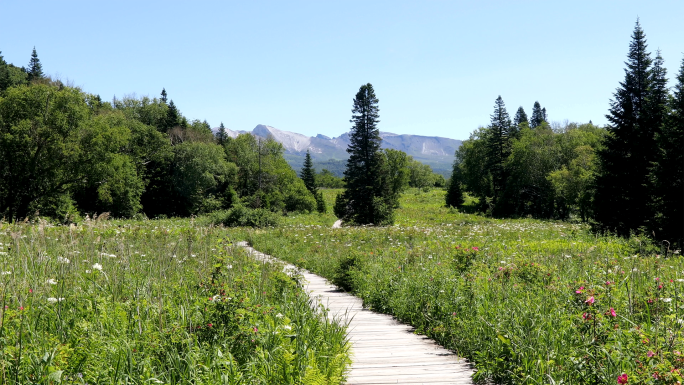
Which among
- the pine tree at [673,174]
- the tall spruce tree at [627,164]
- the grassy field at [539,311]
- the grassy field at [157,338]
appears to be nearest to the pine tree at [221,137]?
the tall spruce tree at [627,164]

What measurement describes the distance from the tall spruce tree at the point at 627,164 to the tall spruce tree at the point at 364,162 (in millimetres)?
18243

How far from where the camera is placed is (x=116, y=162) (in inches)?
1345

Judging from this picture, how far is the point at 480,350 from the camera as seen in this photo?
4.43m

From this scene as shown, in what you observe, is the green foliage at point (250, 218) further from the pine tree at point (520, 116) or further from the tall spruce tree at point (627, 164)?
the pine tree at point (520, 116)

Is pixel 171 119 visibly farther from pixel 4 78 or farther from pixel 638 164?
pixel 638 164

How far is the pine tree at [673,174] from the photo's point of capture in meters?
16.4

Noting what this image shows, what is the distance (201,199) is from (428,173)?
70.2 m

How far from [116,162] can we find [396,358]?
114ft

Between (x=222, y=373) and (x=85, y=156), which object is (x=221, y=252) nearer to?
(x=222, y=373)

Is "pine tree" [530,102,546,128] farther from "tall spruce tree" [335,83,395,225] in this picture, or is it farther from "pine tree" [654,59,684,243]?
"pine tree" [654,59,684,243]

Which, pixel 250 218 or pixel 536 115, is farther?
pixel 536 115

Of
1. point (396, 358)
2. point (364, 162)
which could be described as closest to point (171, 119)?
point (364, 162)

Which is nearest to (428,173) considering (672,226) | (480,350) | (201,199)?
(201,199)

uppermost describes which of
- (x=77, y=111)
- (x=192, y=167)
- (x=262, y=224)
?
(x=77, y=111)
